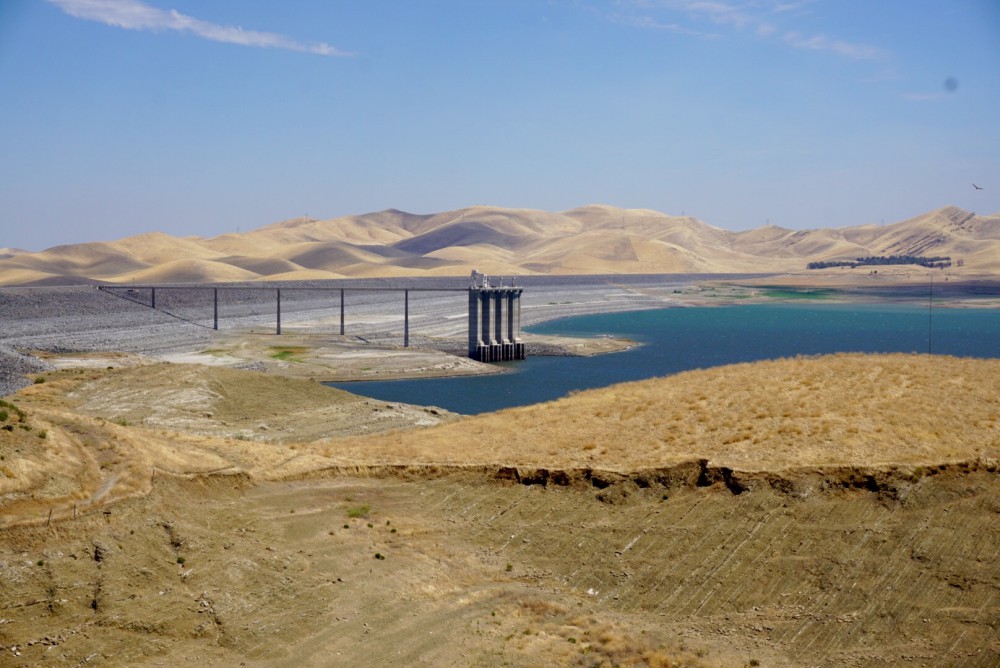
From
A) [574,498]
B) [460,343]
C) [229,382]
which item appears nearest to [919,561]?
[574,498]

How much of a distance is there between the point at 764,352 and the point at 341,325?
4604cm

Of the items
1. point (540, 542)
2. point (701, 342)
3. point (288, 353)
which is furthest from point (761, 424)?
point (701, 342)

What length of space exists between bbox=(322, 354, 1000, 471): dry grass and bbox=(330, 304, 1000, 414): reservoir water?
Result: 2951cm

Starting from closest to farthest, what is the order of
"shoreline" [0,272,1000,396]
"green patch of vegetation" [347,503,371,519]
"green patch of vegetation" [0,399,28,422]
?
"green patch of vegetation" [0,399,28,422] → "green patch of vegetation" [347,503,371,519] → "shoreline" [0,272,1000,396]

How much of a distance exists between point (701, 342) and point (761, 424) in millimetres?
85818

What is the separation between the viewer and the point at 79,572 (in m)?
17.9

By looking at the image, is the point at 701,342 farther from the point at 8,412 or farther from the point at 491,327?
the point at 8,412

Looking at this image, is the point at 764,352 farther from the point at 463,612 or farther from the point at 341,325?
the point at 463,612

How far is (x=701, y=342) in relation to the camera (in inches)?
4368

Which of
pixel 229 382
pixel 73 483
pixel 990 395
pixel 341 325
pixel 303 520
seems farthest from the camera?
pixel 341 325

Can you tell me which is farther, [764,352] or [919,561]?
[764,352]

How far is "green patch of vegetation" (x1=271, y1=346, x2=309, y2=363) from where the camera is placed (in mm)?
82875

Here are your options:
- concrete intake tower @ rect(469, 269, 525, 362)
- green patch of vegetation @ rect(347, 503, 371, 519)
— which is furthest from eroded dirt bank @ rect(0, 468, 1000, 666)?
concrete intake tower @ rect(469, 269, 525, 362)

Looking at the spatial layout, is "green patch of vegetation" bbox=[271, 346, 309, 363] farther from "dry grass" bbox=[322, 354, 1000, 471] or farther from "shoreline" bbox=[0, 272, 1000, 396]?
"dry grass" bbox=[322, 354, 1000, 471]
